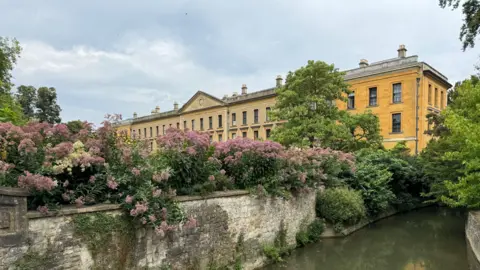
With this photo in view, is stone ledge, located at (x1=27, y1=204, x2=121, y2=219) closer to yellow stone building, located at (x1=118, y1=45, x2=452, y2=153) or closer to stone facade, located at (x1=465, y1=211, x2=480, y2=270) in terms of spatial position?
stone facade, located at (x1=465, y1=211, x2=480, y2=270)

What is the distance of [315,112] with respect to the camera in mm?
18828

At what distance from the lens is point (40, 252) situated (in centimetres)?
415

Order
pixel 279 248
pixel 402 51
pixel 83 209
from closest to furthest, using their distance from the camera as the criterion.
Result: pixel 83 209, pixel 279 248, pixel 402 51

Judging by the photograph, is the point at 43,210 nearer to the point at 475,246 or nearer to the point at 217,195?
the point at 217,195

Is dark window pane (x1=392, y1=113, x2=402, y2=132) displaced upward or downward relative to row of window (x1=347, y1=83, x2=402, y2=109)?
downward

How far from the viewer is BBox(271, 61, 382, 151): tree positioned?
703 inches

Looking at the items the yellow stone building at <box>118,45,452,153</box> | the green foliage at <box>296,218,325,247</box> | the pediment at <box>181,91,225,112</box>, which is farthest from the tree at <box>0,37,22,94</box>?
the pediment at <box>181,91,225,112</box>

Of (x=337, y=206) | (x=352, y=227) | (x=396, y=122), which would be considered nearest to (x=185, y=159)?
(x=337, y=206)

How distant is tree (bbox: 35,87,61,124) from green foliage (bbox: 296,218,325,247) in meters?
27.8

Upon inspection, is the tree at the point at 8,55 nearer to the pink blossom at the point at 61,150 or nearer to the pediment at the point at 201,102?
the pink blossom at the point at 61,150

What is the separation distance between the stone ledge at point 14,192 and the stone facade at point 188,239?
30cm

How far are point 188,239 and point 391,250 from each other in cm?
707

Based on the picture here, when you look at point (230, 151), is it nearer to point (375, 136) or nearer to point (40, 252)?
point (40, 252)

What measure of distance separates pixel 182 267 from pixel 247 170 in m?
2.87
